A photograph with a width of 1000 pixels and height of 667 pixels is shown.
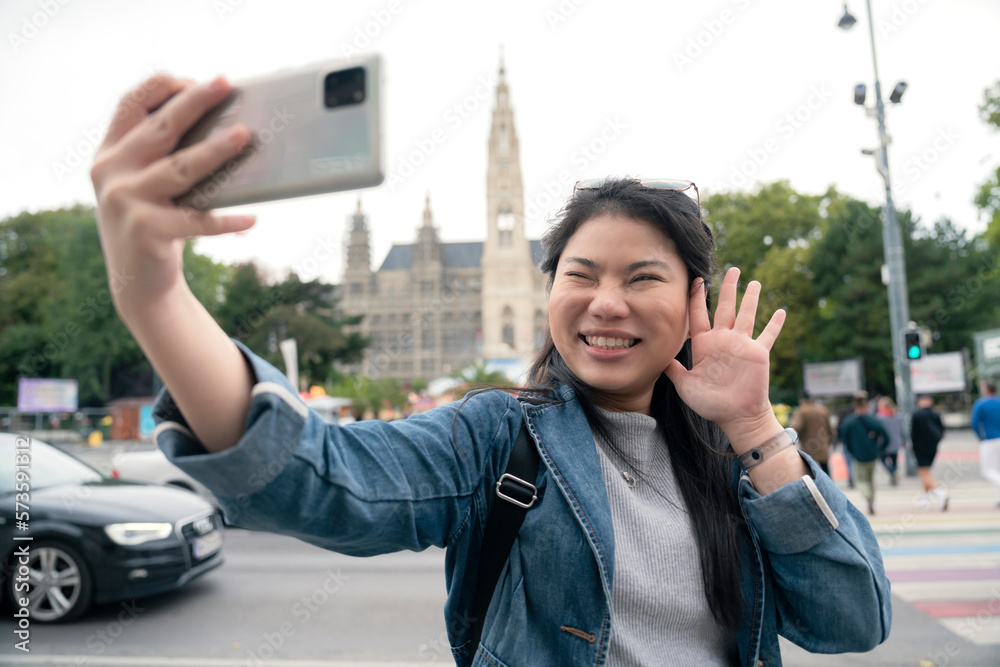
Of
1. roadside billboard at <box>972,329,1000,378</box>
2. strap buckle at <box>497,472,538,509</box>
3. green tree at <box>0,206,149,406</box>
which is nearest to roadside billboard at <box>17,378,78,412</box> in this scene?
green tree at <box>0,206,149,406</box>

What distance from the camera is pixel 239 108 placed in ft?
2.40

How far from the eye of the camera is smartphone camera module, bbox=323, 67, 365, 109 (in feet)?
2.47

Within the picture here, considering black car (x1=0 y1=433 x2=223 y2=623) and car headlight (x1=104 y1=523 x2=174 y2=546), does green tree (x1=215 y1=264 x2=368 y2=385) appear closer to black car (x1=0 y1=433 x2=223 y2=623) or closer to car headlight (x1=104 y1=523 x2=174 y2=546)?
black car (x1=0 y1=433 x2=223 y2=623)

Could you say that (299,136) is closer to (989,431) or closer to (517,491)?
(517,491)

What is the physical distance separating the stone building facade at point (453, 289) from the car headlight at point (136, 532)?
65279 mm

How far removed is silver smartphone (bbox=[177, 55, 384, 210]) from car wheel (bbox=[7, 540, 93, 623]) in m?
5.79

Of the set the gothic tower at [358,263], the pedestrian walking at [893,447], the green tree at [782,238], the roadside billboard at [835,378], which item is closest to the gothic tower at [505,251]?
the gothic tower at [358,263]

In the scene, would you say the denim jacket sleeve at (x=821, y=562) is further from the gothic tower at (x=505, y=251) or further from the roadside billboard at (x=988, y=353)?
the gothic tower at (x=505, y=251)

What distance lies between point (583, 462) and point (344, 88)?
0.81 metres

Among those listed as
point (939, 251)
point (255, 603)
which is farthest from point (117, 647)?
point (939, 251)

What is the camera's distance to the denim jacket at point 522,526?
882 millimetres

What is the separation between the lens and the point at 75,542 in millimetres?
5219

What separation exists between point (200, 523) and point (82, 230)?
41.4 metres

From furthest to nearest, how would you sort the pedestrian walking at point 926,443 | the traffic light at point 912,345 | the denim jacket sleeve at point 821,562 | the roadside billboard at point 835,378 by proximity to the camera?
the roadside billboard at point 835,378 < the traffic light at point 912,345 < the pedestrian walking at point 926,443 < the denim jacket sleeve at point 821,562
